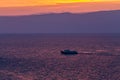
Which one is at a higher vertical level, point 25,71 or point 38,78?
point 25,71

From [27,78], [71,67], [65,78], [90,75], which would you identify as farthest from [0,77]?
[71,67]

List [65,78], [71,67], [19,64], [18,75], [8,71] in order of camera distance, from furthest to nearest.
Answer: [19,64] → [71,67] → [8,71] → [18,75] → [65,78]

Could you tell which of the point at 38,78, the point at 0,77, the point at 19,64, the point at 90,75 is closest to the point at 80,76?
the point at 90,75

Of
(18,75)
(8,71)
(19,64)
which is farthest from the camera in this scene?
(19,64)

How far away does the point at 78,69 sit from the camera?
10081 cm

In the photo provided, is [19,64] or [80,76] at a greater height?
[19,64]

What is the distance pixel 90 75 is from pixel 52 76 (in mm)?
8130

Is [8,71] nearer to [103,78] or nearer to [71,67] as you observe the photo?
[71,67]

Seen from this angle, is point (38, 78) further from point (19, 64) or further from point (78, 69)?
point (19, 64)

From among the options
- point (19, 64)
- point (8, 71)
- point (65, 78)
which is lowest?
point (65, 78)

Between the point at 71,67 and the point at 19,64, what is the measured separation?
1622 cm

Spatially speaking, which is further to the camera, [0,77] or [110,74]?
[110,74]

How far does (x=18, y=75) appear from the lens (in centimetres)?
8944

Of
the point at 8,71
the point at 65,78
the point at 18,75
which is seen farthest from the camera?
the point at 8,71
